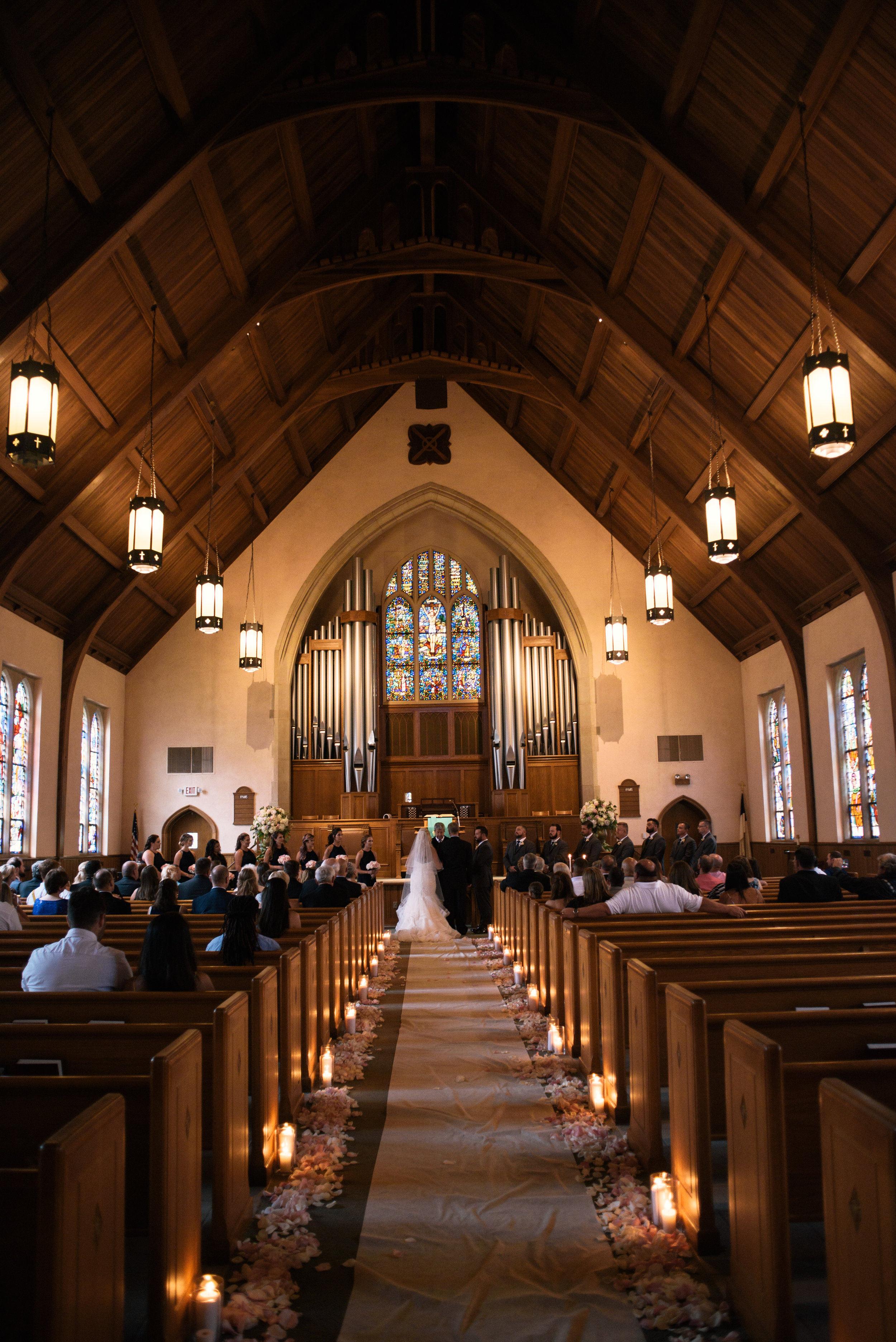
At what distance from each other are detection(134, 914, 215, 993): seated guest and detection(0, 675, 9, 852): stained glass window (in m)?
8.89

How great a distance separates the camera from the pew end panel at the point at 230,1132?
2.95 m

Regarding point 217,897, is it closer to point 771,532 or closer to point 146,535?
point 146,535

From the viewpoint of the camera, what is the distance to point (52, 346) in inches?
379

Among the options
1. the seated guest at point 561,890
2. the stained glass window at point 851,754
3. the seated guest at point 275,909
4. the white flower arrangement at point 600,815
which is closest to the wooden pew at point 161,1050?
the seated guest at point 275,909

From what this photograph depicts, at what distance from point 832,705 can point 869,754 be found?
112 centimetres

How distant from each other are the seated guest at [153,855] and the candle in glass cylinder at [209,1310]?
7599 millimetres

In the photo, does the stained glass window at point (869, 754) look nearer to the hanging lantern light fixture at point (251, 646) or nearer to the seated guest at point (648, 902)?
the seated guest at point (648, 902)

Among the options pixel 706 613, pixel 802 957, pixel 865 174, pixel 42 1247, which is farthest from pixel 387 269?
pixel 42 1247

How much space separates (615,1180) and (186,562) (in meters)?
13.4

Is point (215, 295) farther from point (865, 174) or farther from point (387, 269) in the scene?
point (865, 174)

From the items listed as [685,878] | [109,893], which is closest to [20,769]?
[109,893]

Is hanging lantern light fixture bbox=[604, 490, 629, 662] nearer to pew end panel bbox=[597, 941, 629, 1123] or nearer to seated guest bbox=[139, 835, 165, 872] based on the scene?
seated guest bbox=[139, 835, 165, 872]

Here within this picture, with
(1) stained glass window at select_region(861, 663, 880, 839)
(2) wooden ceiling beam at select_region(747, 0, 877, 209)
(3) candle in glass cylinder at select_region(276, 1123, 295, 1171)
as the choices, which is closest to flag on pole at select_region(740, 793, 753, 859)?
(1) stained glass window at select_region(861, 663, 880, 839)

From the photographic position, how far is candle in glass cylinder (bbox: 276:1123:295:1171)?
375 centimetres
